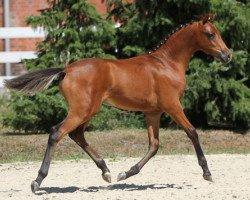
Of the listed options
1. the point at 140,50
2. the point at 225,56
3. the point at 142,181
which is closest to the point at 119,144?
the point at 140,50

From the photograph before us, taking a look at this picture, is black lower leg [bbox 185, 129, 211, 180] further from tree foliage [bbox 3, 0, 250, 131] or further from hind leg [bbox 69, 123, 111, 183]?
tree foliage [bbox 3, 0, 250, 131]

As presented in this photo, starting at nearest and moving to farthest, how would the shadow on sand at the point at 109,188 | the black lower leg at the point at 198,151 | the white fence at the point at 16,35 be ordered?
1. the shadow on sand at the point at 109,188
2. the black lower leg at the point at 198,151
3. the white fence at the point at 16,35

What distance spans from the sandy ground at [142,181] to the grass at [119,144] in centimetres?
86

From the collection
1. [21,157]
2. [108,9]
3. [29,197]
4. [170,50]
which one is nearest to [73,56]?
[108,9]

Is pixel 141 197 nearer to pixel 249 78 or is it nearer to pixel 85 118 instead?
pixel 85 118

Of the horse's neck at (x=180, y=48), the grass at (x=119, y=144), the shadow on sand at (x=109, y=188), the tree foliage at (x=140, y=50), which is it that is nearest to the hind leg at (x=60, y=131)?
the shadow on sand at (x=109, y=188)

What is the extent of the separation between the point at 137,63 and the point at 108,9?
5868 millimetres

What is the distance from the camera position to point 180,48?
963 cm

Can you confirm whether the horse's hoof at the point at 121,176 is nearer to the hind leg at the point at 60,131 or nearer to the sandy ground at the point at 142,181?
the sandy ground at the point at 142,181

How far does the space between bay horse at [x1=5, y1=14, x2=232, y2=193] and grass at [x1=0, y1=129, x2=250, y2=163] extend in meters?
2.98

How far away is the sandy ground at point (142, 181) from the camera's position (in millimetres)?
8750

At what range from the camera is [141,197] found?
28.1ft

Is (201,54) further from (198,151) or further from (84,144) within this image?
(84,144)

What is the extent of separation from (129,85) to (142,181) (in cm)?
144
